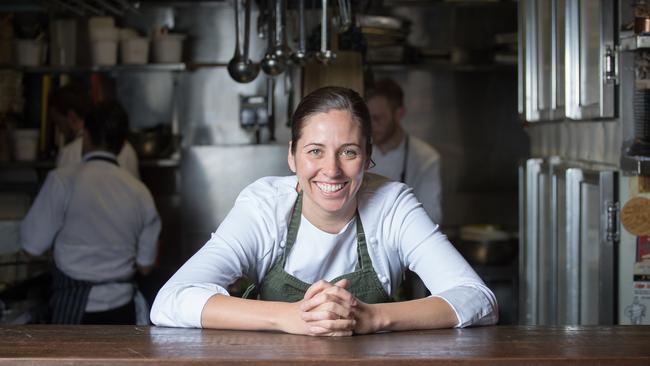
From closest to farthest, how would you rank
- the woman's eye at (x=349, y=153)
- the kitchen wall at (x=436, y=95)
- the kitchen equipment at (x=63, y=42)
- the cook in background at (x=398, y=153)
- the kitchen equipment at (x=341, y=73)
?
the woman's eye at (x=349, y=153) → the kitchen equipment at (x=341, y=73) → the cook in background at (x=398, y=153) → the kitchen equipment at (x=63, y=42) → the kitchen wall at (x=436, y=95)

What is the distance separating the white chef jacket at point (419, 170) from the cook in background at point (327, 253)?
2.58 metres

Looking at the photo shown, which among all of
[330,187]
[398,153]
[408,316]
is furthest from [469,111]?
[408,316]

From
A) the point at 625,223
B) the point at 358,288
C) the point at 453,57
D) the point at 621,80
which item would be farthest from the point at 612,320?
the point at 453,57

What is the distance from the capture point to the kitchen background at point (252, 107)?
4.69 meters

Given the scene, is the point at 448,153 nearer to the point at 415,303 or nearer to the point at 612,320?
the point at 612,320

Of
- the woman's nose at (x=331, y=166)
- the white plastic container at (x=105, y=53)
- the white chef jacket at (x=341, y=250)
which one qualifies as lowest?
the white chef jacket at (x=341, y=250)

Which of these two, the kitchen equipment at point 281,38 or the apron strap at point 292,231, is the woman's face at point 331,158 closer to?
the apron strap at point 292,231

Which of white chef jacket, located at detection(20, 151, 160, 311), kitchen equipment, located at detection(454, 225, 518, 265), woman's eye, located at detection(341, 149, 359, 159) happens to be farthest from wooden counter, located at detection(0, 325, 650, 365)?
kitchen equipment, located at detection(454, 225, 518, 265)

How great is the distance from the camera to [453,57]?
6.82 m

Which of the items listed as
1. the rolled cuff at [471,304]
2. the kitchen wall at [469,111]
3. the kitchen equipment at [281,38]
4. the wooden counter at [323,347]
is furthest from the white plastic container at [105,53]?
the rolled cuff at [471,304]

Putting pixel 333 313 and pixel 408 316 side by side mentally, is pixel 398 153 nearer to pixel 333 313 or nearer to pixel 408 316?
pixel 408 316

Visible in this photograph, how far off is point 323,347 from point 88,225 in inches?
103

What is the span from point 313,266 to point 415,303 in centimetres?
42

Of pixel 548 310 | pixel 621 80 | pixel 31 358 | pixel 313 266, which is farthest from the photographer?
pixel 548 310
